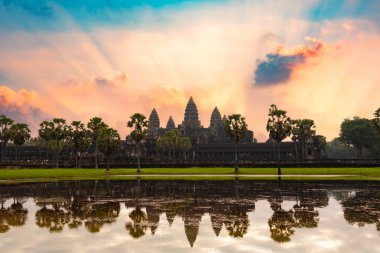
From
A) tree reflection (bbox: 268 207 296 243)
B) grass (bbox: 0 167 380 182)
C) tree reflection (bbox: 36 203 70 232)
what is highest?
grass (bbox: 0 167 380 182)

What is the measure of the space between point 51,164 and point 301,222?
262 ft

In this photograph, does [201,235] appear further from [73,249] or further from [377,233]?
[377,233]

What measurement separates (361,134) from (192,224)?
138 m

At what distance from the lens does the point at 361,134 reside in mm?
141500

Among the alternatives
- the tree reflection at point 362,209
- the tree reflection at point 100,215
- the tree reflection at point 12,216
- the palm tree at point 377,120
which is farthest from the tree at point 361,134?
the tree reflection at point 12,216

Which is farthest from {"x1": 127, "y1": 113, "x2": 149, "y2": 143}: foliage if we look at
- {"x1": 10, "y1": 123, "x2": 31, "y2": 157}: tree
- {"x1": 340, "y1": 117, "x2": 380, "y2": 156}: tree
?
{"x1": 340, "y1": 117, "x2": 380, "y2": 156}: tree

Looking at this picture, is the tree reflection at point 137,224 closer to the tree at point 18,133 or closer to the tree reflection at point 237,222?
the tree reflection at point 237,222

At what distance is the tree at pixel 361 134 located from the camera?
457 feet

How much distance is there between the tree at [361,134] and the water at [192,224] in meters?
123

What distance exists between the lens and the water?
45.6ft

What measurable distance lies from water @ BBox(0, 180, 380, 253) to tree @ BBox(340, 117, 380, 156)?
402ft

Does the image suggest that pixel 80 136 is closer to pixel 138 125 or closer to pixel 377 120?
pixel 138 125

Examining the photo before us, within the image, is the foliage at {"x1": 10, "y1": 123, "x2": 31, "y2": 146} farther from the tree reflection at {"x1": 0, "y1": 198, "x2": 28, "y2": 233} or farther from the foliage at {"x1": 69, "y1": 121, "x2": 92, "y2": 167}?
the tree reflection at {"x1": 0, "y1": 198, "x2": 28, "y2": 233}

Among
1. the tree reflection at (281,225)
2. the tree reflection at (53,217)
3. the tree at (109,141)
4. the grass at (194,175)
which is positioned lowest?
the tree reflection at (281,225)
